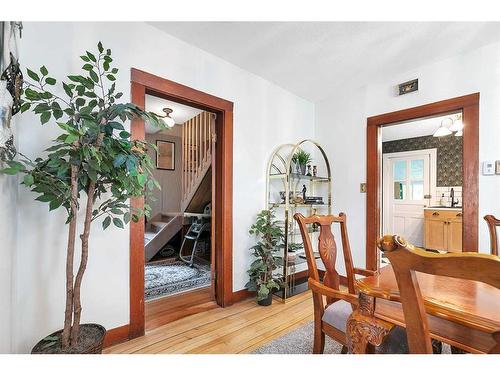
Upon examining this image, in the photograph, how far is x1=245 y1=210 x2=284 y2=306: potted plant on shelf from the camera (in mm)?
2664

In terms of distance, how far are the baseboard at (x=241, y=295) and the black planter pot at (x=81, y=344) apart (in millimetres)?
1421

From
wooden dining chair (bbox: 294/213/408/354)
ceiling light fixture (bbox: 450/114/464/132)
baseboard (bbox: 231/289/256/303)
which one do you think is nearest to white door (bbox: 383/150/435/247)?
ceiling light fixture (bbox: 450/114/464/132)

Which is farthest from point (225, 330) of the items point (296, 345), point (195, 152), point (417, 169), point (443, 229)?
point (417, 169)

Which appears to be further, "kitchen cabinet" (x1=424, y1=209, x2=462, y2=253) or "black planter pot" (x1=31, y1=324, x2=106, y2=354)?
"kitchen cabinet" (x1=424, y1=209, x2=462, y2=253)

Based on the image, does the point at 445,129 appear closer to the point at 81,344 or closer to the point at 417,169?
the point at 417,169

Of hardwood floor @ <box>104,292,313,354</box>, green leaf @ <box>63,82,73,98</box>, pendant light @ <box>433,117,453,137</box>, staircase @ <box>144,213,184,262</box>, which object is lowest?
hardwood floor @ <box>104,292,313,354</box>

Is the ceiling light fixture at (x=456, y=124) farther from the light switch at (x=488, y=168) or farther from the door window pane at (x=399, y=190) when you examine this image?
the door window pane at (x=399, y=190)

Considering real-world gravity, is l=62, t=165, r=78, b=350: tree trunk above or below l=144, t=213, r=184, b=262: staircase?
above

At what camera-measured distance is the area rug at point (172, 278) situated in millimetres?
3009

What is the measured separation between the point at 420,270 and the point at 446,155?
19.7ft

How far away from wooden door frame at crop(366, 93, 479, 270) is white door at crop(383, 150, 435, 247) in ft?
9.83

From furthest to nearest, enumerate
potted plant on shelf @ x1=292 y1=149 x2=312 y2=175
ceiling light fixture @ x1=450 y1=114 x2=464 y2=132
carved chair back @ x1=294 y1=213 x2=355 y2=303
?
1. ceiling light fixture @ x1=450 y1=114 x2=464 y2=132
2. potted plant on shelf @ x1=292 y1=149 x2=312 y2=175
3. carved chair back @ x1=294 y1=213 x2=355 y2=303

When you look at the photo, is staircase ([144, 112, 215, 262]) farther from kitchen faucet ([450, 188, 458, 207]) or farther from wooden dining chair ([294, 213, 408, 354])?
kitchen faucet ([450, 188, 458, 207])
